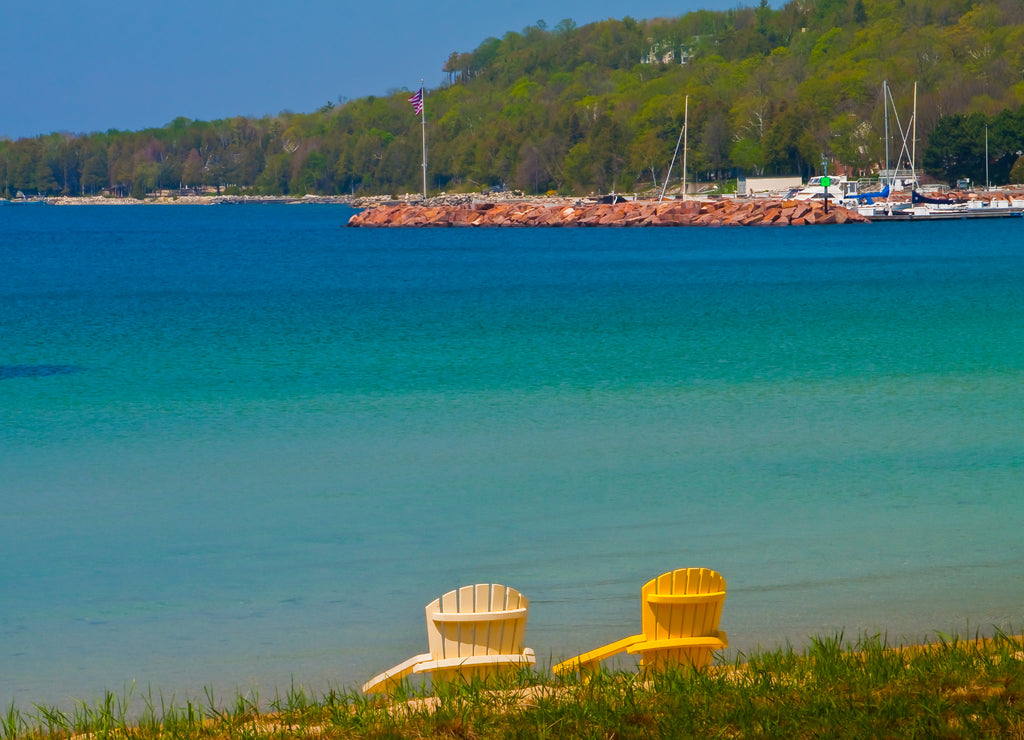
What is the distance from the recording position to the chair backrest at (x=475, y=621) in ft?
17.8

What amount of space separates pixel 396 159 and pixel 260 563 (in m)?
191

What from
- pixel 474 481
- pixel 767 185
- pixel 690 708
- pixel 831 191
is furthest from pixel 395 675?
pixel 767 185

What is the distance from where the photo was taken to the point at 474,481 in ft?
40.9

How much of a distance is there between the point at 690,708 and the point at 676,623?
0.83m

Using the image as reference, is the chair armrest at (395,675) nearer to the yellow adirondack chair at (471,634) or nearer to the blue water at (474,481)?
the yellow adirondack chair at (471,634)

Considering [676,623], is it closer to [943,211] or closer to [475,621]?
[475,621]

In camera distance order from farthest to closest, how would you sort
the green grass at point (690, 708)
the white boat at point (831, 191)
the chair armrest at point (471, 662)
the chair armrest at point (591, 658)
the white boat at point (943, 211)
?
the white boat at point (831, 191)
the white boat at point (943, 211)
the chair armrest at point (591, 658)
the chair armrest at point (471, 662)
the green grass at point (690, 708)

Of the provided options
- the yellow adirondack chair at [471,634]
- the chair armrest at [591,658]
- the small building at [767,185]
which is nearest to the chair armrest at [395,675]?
the yellow adirondack chair at [471,634]

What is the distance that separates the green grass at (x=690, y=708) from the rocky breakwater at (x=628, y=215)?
8287 centimetres

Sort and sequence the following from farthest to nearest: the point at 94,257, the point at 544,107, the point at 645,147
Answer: the point at 544,107 → the point at 645,147 → the point at 94,257

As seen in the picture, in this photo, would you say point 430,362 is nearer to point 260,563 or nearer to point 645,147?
point 260,563

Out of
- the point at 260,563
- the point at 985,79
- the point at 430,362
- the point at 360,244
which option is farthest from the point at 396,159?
the point at 260,563

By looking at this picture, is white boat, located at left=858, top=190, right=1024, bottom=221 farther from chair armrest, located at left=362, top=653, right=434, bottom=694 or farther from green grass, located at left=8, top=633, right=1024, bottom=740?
chair armrest, located at left=362, top=653, right=434, bottom=694

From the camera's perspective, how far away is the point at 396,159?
197000 mm
